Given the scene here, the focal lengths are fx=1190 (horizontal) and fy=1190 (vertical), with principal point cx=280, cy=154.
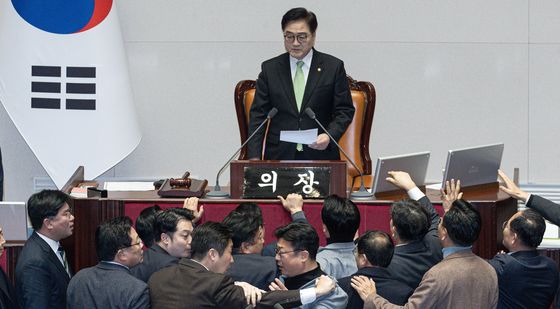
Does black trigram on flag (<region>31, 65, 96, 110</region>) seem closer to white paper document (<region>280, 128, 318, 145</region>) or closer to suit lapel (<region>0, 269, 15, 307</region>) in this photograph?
white paper document (<region>280, 128, 318, 145</region>)

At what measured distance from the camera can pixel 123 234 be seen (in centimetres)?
514

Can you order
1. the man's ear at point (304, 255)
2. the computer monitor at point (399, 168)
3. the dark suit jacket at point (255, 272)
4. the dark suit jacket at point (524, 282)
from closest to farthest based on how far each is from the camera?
the man's ear at point (304, 255) → the dark suit jacket at point (255, 272) → the dark suit jacket at point (524, 282) → the computer monitor at point (399, 168)

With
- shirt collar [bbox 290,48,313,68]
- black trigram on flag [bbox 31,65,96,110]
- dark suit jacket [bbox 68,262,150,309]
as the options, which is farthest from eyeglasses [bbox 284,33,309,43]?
dark suit jacket [bbox 68,262,150,309]

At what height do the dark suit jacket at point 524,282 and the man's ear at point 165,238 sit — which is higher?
the man's ear at point 165,238

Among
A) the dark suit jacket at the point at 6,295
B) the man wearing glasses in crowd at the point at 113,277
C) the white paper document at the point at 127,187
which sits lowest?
the dark suit jacket at the point at 6,295

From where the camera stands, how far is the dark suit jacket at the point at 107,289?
4867mm

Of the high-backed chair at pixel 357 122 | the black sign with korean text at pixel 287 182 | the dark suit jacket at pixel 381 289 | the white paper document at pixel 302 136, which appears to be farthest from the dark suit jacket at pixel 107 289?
the high-backed chair at pixel 357 122

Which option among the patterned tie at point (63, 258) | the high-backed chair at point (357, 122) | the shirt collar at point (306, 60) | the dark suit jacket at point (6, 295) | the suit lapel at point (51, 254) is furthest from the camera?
the high-backed chair at point (357, 122)

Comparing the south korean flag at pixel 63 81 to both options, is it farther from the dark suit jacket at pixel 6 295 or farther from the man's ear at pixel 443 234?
the man's ear at pixel 443 234

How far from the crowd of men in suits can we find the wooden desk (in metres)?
0.18

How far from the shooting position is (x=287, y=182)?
6035 mm

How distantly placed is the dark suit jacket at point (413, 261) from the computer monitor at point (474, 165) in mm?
784

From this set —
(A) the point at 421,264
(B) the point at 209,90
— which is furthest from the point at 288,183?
(B) the point at 209,90

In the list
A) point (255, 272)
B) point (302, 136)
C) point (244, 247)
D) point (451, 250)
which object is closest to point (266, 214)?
point (302, 136)
